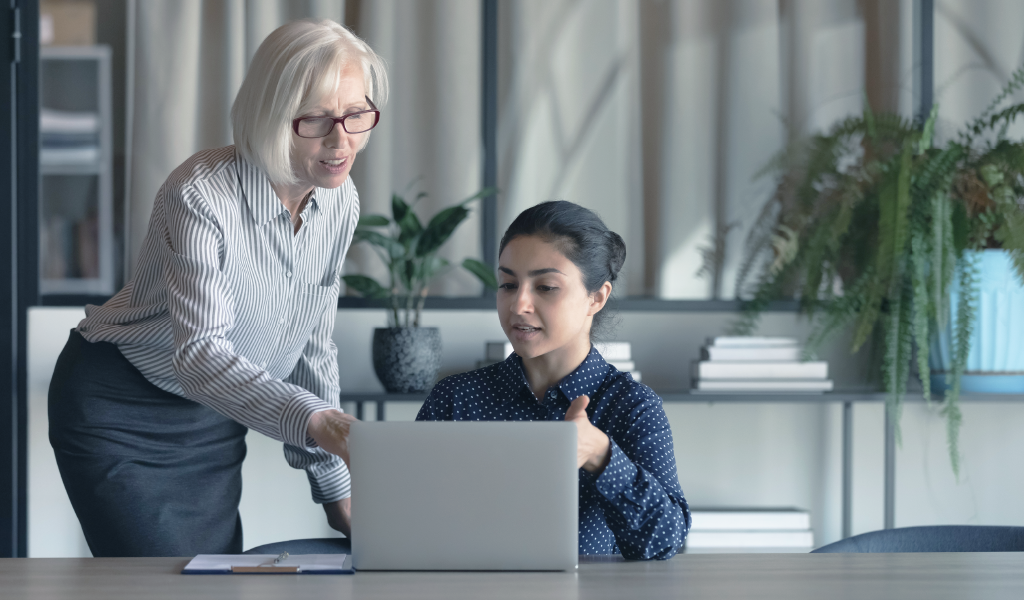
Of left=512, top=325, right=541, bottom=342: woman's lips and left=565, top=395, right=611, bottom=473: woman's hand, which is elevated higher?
left=512, top=325, right=541, bottom=342: woman's lips

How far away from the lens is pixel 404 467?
3.28 feet

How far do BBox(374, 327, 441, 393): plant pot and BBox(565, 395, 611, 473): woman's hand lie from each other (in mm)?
1222

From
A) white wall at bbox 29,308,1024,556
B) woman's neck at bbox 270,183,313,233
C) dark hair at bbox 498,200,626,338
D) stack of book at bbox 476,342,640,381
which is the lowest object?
white wall at bbox 29,308,1024,556

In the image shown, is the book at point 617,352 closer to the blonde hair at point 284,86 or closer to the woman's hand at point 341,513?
the woman's hand at point 341,513

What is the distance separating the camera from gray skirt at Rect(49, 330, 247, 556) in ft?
4.91

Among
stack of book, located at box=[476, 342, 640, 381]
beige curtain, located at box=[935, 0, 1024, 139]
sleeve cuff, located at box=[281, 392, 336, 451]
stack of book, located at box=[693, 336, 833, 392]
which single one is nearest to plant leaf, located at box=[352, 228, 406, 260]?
stack of book, located at box=[476, 342, 640, 381]

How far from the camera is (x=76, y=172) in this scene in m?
2.66

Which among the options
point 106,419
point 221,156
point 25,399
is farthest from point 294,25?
point 25,399

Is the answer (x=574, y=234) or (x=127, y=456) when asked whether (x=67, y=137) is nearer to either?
(x=127, y=456)

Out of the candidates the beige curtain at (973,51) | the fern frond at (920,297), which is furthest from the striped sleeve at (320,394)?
the beige curtain at (973,51)

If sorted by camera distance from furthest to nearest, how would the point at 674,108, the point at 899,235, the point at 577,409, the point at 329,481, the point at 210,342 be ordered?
the point at 674,108 → the point at 899,235 → the point at 329,481 → the point at 210,342 → the point at 577,409

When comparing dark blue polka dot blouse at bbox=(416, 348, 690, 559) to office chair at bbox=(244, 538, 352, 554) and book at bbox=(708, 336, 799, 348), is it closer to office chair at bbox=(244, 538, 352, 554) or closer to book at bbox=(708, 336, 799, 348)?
office chair at bbox=(244, 538, 352, 554)

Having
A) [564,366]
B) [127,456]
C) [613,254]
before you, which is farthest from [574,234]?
[127,456]

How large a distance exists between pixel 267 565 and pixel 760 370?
5.42ft
